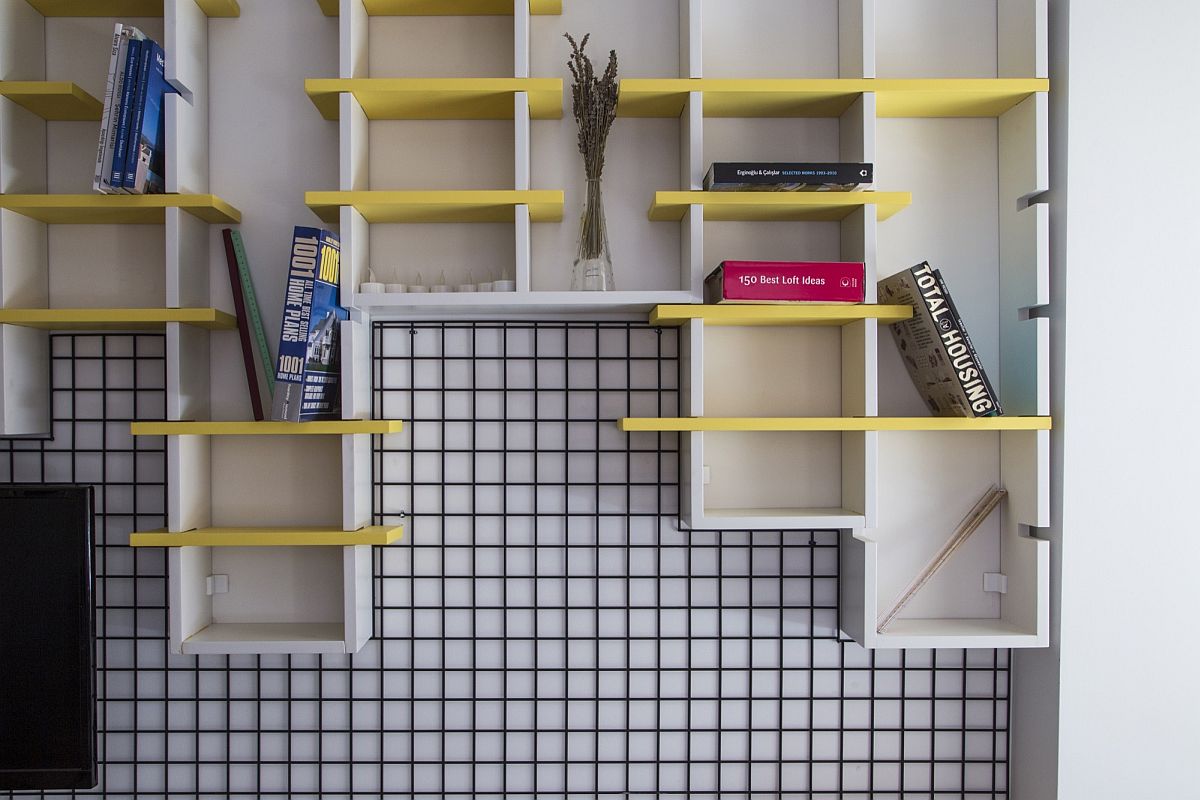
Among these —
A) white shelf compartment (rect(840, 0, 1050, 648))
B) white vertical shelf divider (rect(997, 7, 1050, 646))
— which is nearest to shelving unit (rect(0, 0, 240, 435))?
white shelf compartment (rect(840, 0, 1050, 648))

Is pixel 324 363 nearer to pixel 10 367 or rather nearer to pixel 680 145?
pixel 10 367

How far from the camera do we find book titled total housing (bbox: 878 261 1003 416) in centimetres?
129

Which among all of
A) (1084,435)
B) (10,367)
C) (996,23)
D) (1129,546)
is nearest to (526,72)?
(996,23)

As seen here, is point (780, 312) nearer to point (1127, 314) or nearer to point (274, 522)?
point (1127, 314)

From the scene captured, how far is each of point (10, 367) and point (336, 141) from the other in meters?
0.69

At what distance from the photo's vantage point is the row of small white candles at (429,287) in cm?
132

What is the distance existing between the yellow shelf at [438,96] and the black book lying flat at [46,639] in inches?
30.4

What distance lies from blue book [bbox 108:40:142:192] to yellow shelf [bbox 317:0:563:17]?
328 millimetres

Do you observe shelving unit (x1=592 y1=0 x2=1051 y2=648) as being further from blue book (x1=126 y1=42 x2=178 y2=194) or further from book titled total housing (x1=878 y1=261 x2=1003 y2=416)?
blue book (x1=126 y1=42 x2=178 y2=194)

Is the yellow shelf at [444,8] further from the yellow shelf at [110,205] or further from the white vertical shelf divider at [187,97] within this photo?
the yellow shelf at [110,205]

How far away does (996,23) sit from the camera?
4.83 ft

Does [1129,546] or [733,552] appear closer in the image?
[1129,546]

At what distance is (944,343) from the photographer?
50.9 inches

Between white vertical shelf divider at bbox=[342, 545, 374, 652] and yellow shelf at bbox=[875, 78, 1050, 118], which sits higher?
yellow shelf at bbox=[875, 78, 1050, 118]
